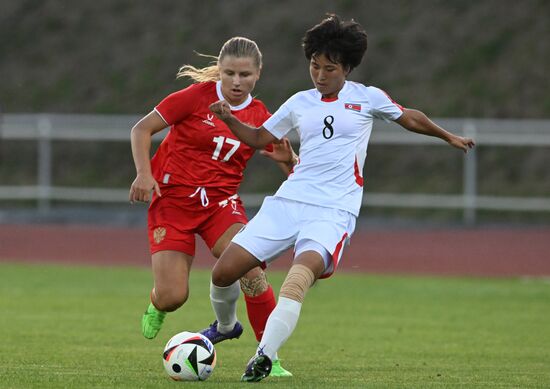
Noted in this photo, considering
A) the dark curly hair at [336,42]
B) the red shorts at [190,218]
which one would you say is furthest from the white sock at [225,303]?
the dark curly hair at [336,42]

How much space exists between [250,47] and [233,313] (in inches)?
73.7

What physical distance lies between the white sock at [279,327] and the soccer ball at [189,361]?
1.74ft

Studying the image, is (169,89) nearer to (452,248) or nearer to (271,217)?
(452,248)

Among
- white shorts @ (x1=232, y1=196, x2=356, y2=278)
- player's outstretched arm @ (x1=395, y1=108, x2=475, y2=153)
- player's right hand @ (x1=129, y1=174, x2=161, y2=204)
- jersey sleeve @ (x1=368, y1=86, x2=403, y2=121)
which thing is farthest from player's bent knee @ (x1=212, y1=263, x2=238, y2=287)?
player's outstretched arm @ (x1=395, y1=108, x2=475, y2=153)

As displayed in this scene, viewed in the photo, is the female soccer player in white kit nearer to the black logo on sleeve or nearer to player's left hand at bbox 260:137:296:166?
the black logo on sleeve

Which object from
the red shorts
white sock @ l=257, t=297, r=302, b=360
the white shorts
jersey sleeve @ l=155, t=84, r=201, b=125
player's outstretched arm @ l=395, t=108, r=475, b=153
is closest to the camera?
white sock @ l=257, t=297, r=302, b=360

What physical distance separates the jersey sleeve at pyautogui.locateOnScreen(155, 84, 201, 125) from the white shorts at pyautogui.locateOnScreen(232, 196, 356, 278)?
143cm

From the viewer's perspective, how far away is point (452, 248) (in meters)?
21.1

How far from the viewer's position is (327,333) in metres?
11.4

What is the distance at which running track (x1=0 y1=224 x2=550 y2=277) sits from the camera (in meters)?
19.8

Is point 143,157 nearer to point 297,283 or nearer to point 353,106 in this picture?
point 353,106

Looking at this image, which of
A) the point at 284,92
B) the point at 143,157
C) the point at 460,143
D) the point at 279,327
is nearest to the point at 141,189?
the point at 143,157

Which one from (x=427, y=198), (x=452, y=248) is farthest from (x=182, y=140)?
(x=427, y=198)

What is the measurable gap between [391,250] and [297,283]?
1402 cm
